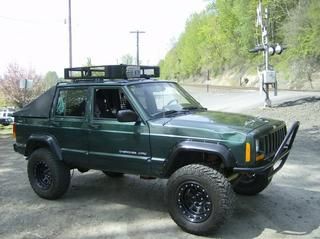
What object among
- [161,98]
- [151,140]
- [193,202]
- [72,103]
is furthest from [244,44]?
[193,202]

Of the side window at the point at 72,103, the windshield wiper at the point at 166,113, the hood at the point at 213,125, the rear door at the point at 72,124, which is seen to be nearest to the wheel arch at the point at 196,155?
the hood at the point at 213,125

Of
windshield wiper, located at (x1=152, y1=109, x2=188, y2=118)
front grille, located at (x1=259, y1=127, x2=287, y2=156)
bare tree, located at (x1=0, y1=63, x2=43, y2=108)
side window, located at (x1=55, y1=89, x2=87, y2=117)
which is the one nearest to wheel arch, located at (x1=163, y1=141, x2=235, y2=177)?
front grille, located at (x1=259, y1=127, x2=287, y2=156)

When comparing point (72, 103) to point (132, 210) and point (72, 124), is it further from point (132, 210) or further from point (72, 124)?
point (132, 210)

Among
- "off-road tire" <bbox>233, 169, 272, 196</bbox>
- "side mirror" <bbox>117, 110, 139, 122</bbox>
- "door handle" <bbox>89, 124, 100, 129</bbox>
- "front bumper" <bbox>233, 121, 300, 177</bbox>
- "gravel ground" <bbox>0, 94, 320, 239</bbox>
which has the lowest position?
"gravel ground" <bbox>0, 94, 320, 239</bbox>

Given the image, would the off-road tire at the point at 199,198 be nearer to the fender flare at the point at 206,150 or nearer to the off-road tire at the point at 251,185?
the fender flare at the point at 206,150

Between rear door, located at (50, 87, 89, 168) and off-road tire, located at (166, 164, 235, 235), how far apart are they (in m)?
1.61

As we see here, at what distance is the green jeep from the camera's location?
5.00m

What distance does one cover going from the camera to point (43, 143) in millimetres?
6703

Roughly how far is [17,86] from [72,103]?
109 ft

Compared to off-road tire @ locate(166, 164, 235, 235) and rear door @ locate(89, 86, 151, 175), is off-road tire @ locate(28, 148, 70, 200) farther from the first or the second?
off-road tire @ locate(166, 164, 235, 235)

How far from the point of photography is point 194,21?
81312 mm

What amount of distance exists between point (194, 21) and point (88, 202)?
77744 millimetres

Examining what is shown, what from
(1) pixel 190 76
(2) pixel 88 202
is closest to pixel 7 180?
(2) pixel 88 202

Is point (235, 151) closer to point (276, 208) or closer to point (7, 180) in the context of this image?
point (276, 208)
